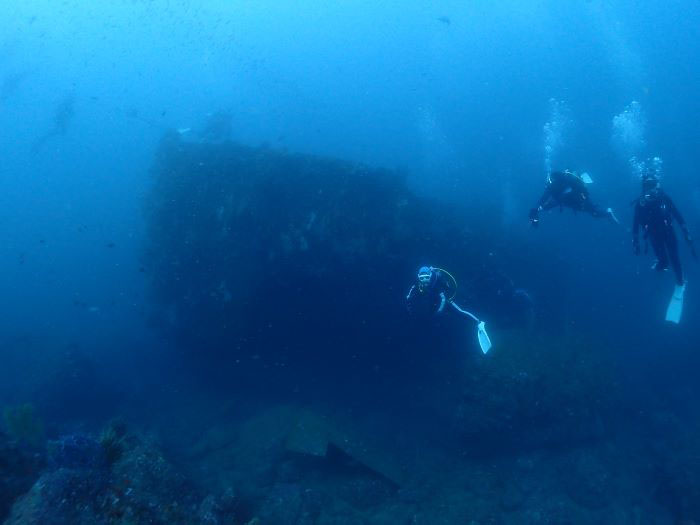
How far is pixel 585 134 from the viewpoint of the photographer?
3841 cm

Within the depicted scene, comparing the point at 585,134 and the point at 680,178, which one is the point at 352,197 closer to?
the point at 680,178

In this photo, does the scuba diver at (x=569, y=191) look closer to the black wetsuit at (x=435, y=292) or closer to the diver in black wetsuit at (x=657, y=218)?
the diver in black wetsuit at (x=657, y=218)

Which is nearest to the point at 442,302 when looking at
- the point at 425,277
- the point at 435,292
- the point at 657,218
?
the point at 435,292

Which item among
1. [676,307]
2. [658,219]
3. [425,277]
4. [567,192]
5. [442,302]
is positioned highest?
[658,219]

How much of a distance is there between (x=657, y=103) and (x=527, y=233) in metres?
42.7

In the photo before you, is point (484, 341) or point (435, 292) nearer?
point (484, 341)

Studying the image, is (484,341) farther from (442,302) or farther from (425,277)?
(425,277)

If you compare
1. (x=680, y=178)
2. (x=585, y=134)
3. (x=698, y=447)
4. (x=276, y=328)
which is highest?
(x=585, y=134)

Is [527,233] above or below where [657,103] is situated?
below

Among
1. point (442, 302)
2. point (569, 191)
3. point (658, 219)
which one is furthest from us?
point (569, 191)

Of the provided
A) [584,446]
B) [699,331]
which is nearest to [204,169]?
[584,446]

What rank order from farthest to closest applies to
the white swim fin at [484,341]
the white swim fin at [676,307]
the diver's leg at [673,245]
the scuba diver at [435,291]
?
the white swim fin at [676,307] < the diver's leg at [673,245] < the scuba diver at [435,291] < the white swim fin at [484,341]

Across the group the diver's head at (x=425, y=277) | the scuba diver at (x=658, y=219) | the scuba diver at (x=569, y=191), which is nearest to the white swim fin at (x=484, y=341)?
the diver's head at (x=425, y=277)

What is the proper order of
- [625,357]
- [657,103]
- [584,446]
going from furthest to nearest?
[657,103]
[625,357]
[584,446]
